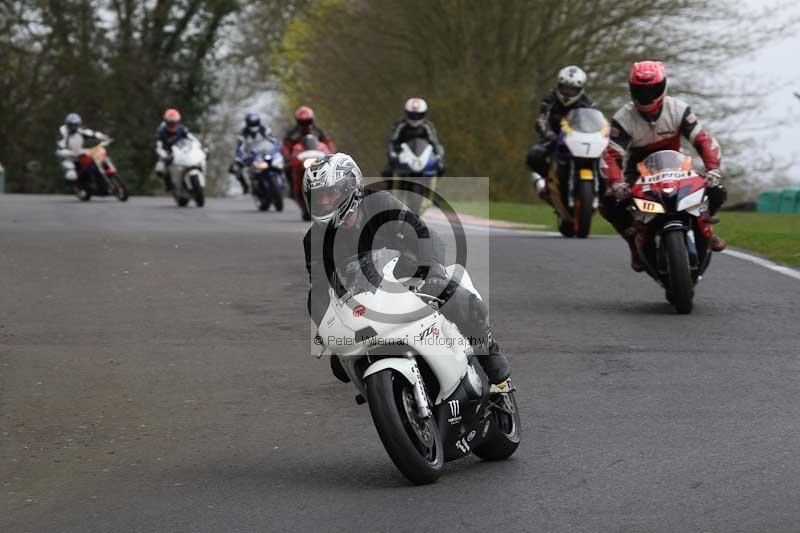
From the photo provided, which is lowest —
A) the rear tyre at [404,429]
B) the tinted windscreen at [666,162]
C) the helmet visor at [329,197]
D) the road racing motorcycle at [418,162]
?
the road racing motorcycle at [418,162]

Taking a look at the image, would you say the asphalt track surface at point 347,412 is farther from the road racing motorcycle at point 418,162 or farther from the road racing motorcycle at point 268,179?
the road racing motorcycle at point 268,179

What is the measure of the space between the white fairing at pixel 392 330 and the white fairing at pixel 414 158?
18.2 m

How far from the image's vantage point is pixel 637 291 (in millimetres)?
13508

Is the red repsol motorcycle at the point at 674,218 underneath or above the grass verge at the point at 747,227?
above

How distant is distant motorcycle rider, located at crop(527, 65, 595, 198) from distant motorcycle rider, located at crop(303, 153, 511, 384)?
13.0 meters

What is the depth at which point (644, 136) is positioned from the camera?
12.3 m

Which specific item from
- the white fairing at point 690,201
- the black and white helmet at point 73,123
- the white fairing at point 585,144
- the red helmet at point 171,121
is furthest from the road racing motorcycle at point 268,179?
the white fairing at point 690,201

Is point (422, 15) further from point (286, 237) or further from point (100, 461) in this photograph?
point (100, 461)

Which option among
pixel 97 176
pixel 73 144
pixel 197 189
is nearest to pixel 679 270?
pixel 197 189

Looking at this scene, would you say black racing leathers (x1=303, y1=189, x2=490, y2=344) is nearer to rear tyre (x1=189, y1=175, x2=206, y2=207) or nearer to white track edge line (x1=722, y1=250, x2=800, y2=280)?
white track edge line (x1=722, y1=250, x2=800, y2=280)

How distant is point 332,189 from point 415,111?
18453mm

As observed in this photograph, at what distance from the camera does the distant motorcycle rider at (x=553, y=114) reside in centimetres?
1972

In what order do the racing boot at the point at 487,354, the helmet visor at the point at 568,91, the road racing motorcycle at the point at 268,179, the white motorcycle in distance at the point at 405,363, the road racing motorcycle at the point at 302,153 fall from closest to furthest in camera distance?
the white motorcycle in distance at the point at 405,363, the racing boot at the point at 487,354, the helmet visor at the point at 568,91, the road racing motorcycle at the point at 302,153, the road racing motorcycle at the point at 268,179

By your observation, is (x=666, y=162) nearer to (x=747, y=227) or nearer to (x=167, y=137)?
(x=747, y=227)
